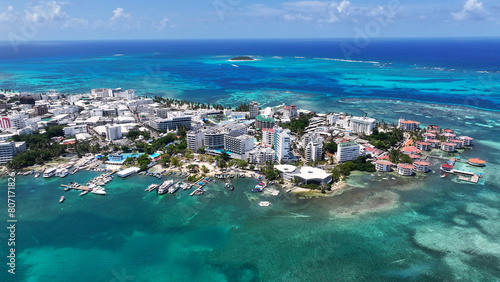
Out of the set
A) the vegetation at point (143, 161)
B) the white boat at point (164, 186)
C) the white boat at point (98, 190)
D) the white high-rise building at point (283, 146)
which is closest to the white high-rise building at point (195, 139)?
the vegetation at point (143, 161)

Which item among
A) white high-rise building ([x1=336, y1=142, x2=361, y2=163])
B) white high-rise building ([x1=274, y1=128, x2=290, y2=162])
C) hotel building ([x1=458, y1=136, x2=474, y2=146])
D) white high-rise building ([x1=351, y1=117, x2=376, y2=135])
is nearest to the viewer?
white high-rise building ([x1=336, y1=142, x2=361, y2=163])

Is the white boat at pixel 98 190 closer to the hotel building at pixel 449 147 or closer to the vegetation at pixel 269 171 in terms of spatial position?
the vegetation at pixel 269 171

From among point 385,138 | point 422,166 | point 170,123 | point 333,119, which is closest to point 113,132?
point 170,123

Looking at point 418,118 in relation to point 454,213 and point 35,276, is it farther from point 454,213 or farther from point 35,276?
point 35,276

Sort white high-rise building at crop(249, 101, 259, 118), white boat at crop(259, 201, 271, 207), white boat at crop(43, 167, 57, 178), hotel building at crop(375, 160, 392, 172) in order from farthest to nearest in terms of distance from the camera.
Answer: white high-rise building at crop(249, 101, 259, 118) < hotel building at crop(375, 160, 392, 172) < white boat at crop(43, 167, 57, 178) < white boat at crop(259, 201, 271, 207)

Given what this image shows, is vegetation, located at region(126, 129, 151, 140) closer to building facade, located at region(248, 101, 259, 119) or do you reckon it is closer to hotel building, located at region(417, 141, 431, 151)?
building facade, located at region(248, 101, 259, 119)

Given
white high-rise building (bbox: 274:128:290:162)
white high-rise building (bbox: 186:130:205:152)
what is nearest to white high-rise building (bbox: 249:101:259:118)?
white high-rise building (bbox: 186:130:205:152)

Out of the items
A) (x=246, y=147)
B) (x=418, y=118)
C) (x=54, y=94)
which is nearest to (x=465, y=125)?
(x=418, y=118)
